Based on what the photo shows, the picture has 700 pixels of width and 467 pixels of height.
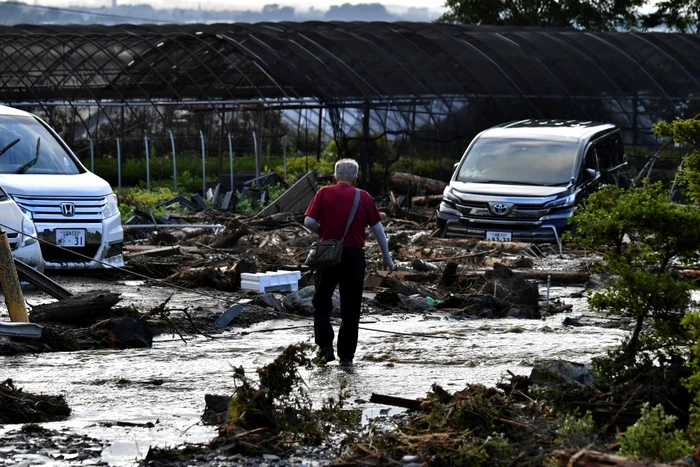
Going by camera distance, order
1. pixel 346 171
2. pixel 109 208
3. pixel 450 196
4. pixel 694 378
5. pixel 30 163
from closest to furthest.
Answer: pixel 694 378, pixel 346 171, pixel 109 208, pixel 30 163, pixel 450 196

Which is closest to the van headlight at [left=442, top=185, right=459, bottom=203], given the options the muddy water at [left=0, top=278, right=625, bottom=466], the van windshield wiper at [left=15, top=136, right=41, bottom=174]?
the muddy water at [left=0, top=278, right=625, bottom=466]

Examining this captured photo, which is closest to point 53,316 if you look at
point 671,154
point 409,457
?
point 409,457

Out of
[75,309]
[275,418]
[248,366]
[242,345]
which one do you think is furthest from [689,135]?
[75,309]

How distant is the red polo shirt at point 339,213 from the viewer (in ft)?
34.0

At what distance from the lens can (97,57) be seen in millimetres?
38406

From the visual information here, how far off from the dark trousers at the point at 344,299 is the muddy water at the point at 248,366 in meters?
0.26

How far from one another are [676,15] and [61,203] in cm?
3968

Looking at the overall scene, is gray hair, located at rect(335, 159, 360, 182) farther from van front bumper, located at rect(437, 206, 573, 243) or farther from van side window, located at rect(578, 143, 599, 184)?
van side window, located at rect(578, 143, 599, 184)

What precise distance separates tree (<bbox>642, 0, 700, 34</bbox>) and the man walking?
138ft

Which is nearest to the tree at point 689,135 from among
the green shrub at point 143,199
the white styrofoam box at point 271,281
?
the white styrofoam box at point 271,281

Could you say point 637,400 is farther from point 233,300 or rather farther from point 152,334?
point 233,300

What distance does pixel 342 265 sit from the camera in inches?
408

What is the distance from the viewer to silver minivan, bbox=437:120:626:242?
61.7 feet

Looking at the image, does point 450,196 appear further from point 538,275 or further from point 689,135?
point 689,135
